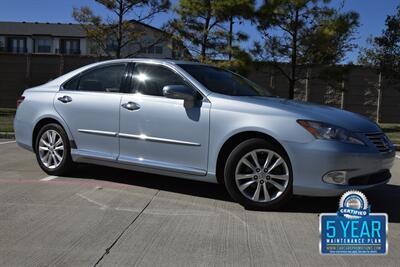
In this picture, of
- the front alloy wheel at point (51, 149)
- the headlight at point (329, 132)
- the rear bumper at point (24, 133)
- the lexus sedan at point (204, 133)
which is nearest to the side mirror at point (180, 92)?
the lexus sedan at point (204, 133)

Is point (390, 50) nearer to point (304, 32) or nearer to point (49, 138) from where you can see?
point (304, 32)

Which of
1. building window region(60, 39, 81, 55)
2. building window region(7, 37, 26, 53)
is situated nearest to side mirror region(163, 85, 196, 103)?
building window region(60, 39, 81, 55)

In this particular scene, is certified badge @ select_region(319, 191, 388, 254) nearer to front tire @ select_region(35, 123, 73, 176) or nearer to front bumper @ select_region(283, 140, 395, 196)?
front bumper @ select_region(283, 140, 395, 196)

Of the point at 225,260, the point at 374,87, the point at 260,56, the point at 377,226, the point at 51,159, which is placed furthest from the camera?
the point at 374,87

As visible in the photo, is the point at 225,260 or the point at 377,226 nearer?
the point at 225,260

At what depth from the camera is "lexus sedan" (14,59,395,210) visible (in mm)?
4934

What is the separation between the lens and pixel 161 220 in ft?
15.8

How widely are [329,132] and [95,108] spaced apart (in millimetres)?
2916

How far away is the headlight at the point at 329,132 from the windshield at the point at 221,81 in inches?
46.9

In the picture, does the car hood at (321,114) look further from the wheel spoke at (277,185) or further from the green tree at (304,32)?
the green tree at (304,32)

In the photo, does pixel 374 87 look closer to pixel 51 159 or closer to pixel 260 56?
pixel 260 56

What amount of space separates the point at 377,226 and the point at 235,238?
117 centimetres

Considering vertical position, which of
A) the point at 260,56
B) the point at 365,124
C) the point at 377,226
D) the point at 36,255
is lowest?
the point at 36,255

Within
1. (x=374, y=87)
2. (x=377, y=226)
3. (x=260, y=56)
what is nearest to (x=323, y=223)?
(x=377, y=226)
